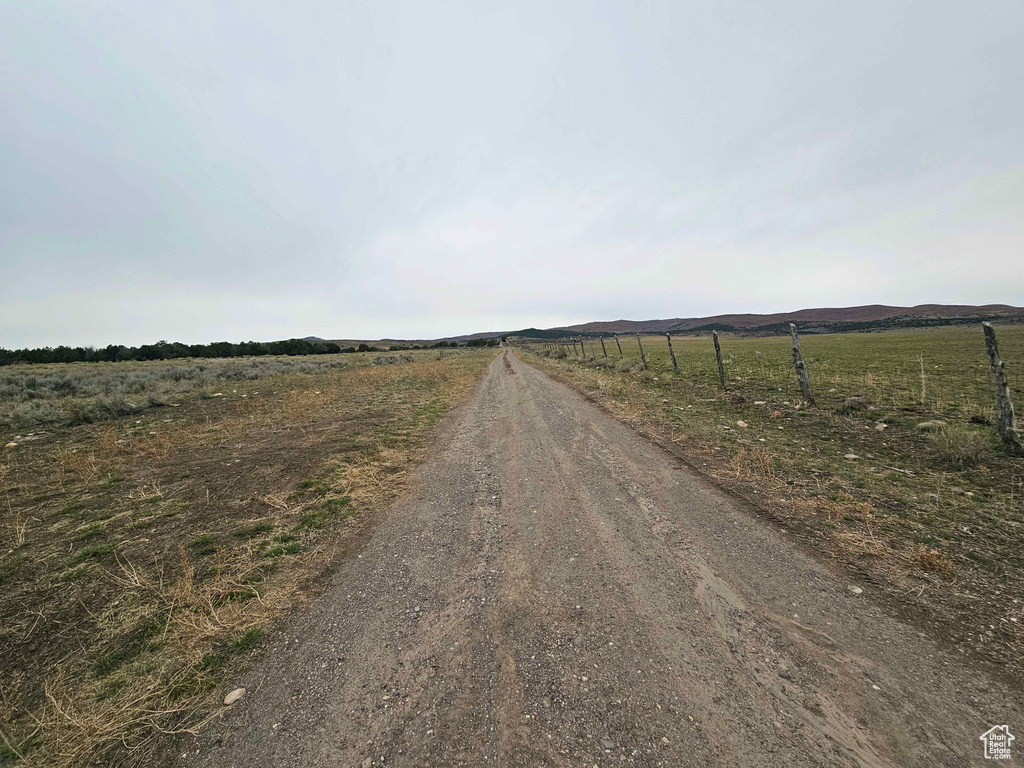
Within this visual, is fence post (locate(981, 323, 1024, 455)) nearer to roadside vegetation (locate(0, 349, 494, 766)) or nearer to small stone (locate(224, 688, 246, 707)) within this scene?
roadside vegetation (locate(0, 349, 494, 766))

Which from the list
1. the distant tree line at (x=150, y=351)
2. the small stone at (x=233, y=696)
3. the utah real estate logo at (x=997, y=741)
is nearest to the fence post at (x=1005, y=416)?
the utah real estate logo at (x=997, y=741)

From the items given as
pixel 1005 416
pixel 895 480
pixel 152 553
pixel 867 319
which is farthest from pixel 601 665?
pixel 867 319

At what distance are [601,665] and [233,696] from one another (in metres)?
2.65

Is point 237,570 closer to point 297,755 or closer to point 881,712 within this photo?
point 297,755

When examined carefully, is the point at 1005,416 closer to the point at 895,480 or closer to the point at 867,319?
the point at 895,480

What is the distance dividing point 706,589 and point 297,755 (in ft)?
11.2

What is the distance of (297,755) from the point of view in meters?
2.15

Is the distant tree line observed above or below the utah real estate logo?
above

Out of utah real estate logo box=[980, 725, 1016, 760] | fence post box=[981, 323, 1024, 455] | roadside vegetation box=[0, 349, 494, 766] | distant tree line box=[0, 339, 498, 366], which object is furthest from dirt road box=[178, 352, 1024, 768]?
distant tree line box=[0, 339, 498, 366]

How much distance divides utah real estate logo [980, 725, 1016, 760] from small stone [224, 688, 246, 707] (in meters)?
4.69

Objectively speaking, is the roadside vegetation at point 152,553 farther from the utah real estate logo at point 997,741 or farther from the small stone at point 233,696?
the utah real estate logo at point 997,741

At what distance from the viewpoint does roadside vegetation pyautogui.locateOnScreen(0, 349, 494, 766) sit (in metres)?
2.49

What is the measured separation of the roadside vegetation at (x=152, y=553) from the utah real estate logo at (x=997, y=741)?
4868 millimetres

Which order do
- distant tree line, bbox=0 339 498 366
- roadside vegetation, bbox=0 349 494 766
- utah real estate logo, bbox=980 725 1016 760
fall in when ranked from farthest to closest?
distant tree line, bbox=0 339 498 366 < roadside vegetation, bbox=0 349 494 766 < utah real estate logo, bbox=980 725 1016 760
